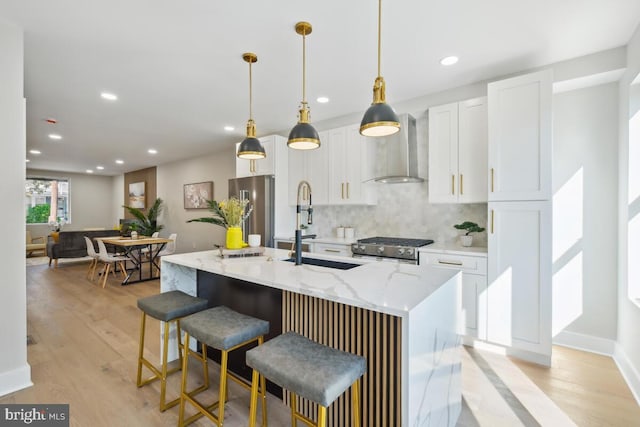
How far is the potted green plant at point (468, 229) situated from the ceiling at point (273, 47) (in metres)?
1.50

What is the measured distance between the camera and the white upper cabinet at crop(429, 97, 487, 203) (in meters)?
2.92

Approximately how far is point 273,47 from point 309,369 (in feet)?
7.87

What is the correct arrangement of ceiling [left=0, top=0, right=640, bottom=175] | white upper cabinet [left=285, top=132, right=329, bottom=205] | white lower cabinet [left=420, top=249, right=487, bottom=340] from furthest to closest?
white upper cabinet [left=285, top=132, right=329, bottom=205], white lower cabinet [left=420, top=249, right=487, bottom=340], ceiling [left=0, top=0, right=640, bottom=175]

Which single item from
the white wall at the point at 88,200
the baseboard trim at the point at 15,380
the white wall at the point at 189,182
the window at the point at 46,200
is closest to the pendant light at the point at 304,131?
the baseboard trim at the point at 15,380

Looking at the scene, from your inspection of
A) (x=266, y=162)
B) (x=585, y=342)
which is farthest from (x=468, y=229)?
(x=266, y=162)

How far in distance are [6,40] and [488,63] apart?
3.82 m

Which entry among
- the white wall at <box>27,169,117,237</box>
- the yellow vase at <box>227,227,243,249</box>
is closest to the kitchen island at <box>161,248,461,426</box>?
the yellow vase at <box>227,227,243,249</box>

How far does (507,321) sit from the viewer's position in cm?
260

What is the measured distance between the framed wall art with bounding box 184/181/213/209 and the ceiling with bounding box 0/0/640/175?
2.93 metres

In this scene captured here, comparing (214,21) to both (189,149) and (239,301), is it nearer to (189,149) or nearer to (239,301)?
(239,301)

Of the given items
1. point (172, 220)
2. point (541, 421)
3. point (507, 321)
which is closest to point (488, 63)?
point (507, 321)

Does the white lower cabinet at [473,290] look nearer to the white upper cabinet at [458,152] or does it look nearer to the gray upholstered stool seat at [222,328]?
the white upper cabinet at [458,152]

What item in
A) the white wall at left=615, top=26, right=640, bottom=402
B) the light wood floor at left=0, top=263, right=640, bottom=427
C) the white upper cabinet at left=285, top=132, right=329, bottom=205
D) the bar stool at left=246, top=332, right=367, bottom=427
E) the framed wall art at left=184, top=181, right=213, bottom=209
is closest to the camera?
the bar stool at left=246, top=332, right=367, bottom=427

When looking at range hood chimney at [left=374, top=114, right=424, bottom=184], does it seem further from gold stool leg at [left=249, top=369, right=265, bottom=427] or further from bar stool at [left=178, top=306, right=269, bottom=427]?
gold stool leg at [left=249, top=369, right=265, bottom=427]
